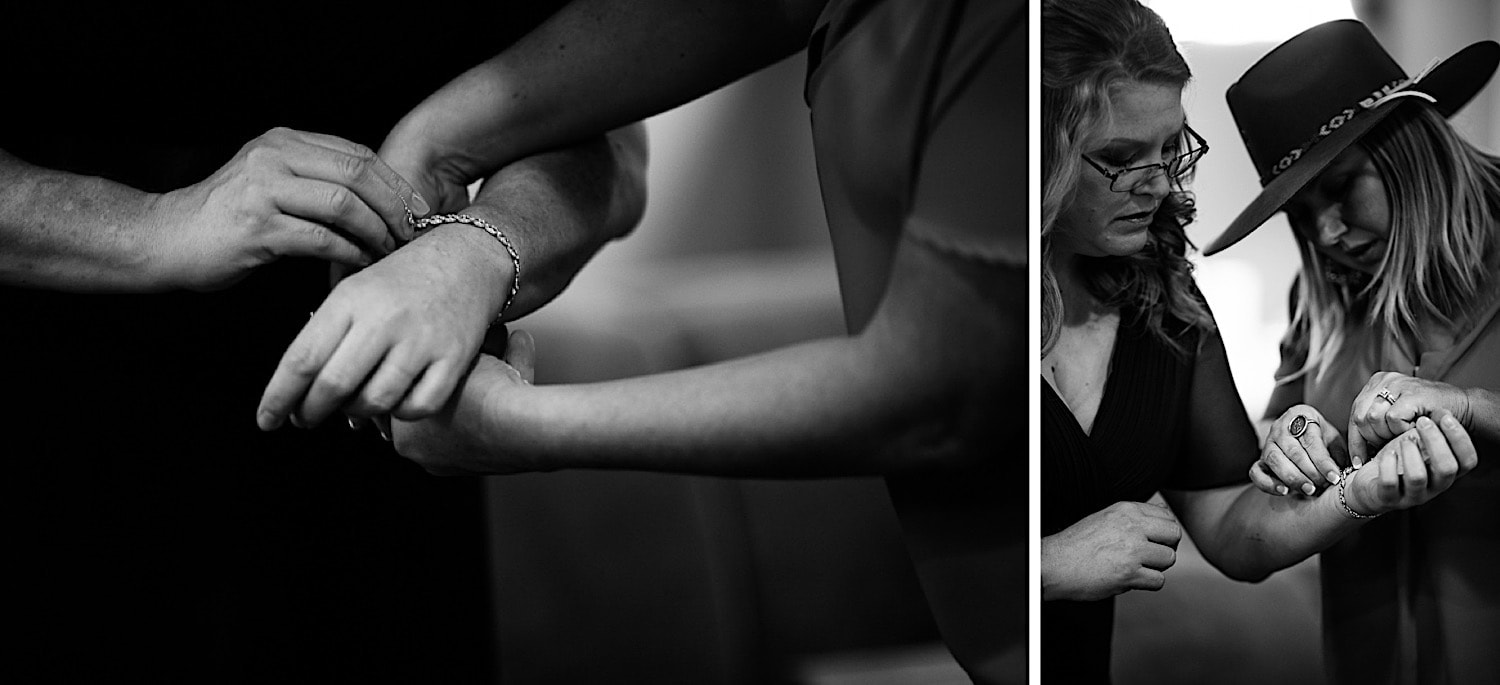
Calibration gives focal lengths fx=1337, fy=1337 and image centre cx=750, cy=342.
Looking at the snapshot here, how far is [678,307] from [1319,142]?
2.80 feet

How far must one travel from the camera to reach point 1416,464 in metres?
1.64

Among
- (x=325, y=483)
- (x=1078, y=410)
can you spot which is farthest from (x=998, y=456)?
(x=325, y=483)

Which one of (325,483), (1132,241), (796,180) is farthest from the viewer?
(1132,241)

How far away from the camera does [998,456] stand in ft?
5.33

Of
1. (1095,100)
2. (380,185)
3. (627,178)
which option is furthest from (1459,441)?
(380,185)

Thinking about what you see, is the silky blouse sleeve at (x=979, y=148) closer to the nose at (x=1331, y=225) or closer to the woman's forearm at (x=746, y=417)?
the woman's forearm at (x=746, y=417)

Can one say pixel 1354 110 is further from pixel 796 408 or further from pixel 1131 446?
pixel 796 408

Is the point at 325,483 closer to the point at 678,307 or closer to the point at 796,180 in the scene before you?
the point at 678,307

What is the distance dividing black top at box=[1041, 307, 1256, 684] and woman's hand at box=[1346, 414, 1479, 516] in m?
0.14

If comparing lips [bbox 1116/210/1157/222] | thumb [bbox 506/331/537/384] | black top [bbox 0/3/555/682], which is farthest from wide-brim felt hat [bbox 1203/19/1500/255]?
black top [bbox 0/3/555/682]

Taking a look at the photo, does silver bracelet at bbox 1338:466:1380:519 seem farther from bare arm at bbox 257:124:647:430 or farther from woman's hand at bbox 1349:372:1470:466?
bare arm at bbox 257:124:647:430

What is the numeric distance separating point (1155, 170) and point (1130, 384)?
27 centimetres

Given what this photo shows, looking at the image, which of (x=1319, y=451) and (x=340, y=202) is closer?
(x=340, y=202)

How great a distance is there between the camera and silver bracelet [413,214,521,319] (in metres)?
1.41
